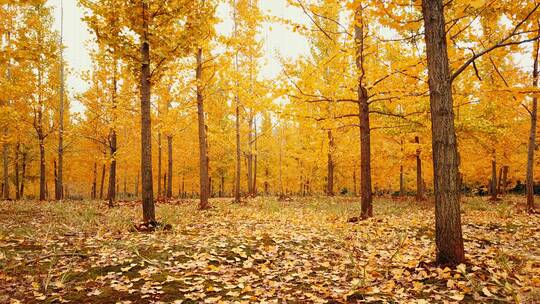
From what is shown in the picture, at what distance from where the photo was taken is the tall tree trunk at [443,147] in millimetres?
4410

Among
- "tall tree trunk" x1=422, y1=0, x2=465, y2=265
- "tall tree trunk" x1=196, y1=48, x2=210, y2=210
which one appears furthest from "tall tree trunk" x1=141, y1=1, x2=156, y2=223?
"tall tree trunk" x1=422, y1=0, x2=465, y2=265

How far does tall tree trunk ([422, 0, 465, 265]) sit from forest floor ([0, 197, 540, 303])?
14.5 inches

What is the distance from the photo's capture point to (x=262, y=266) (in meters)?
5.20

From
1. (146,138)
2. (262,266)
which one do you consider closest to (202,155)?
(146,138)

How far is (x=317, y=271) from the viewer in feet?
16.8

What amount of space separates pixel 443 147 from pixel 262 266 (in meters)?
3.16

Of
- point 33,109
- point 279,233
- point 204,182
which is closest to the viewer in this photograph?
point 279,233

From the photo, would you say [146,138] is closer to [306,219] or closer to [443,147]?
[306,219]

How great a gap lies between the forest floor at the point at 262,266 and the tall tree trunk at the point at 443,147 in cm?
37

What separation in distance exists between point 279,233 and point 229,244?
156 centimetres

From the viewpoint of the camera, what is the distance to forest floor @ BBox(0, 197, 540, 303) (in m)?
3.95

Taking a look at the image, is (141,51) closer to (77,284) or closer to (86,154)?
(77,284)

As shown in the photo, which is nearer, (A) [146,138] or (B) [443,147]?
(B) [443,147]

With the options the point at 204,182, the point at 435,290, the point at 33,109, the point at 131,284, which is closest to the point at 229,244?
the point at 131,284
